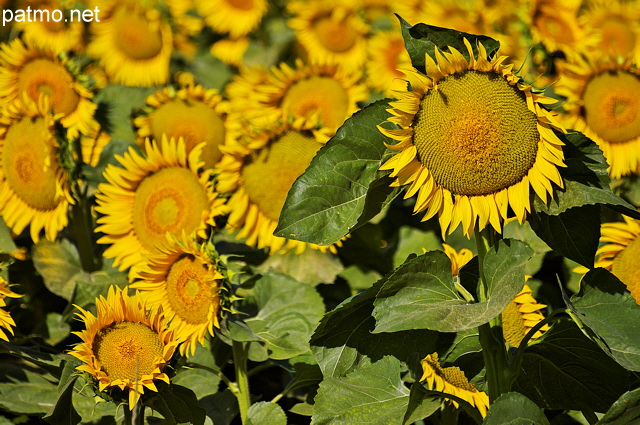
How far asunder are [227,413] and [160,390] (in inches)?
17.9

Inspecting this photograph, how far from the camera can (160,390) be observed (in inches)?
77.1

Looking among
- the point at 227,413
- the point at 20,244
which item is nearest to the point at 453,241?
the point at 227,413

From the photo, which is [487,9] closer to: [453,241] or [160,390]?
[453,241]

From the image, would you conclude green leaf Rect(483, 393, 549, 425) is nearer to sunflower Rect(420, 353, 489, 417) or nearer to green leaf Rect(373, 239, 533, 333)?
green leaf Rect(373, 239, 533, 333)

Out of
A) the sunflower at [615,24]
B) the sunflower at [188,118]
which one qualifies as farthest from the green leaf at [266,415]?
the sunflower at [615,24]


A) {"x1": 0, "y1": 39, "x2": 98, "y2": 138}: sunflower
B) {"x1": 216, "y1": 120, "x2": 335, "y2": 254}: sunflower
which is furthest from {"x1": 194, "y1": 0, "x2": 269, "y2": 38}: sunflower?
{"x1": 216, "y1": 120, "x2": 335, "y2": 254}: sunflower

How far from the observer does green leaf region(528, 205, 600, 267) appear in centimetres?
172

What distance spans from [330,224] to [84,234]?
4.47ft

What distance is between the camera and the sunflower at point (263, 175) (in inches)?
107

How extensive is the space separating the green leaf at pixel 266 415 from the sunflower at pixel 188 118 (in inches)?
42.4

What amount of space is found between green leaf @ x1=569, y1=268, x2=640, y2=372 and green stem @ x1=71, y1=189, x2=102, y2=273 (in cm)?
170

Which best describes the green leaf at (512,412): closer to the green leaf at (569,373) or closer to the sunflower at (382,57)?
the green leaf at (569,373)

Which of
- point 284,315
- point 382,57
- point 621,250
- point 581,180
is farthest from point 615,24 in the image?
point 581,180

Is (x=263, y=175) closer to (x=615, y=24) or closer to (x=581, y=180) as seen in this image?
(x=581, y=180)
